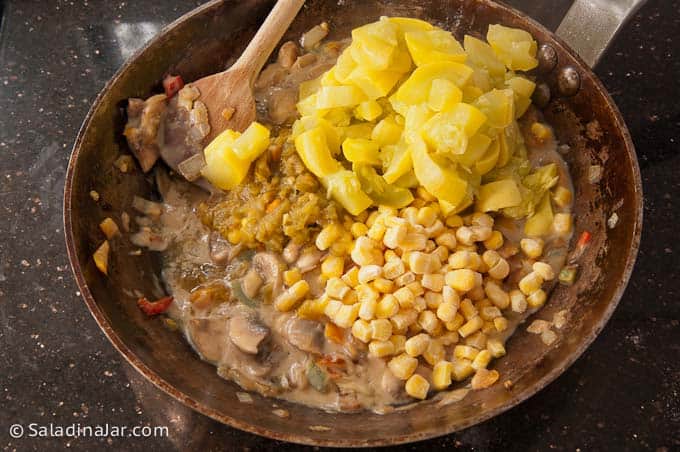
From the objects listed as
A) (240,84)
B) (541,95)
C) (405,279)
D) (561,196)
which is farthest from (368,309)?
(541,95)

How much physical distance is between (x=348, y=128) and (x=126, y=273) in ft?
2.78

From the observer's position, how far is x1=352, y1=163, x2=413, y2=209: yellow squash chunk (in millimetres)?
2139

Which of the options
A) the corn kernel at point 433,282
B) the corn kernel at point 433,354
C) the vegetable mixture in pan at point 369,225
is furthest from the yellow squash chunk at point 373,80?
the corn kernel at point 433,354

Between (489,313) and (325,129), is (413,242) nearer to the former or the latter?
(489,313)

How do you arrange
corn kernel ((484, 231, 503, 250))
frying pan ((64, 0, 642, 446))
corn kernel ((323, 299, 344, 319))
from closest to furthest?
frying pan ((64, 0, 642, 446)), corn kernel ((323, 299, 344, 319)), corn kernel ((484, 231, 503, 250))

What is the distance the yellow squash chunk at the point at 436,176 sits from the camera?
2012 mm

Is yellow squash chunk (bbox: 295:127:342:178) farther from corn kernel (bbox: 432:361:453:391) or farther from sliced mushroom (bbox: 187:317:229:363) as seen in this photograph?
corn kernel (bbox: 432:361:453:391)

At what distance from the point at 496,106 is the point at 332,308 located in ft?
2.64

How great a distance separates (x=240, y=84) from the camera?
2.29 metres

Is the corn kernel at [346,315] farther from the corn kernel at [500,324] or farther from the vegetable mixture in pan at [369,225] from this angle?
the corn kernel at [500,324]

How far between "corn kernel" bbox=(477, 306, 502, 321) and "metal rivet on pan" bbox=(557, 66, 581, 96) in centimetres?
Result: 79

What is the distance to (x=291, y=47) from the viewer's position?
2545 millimetres

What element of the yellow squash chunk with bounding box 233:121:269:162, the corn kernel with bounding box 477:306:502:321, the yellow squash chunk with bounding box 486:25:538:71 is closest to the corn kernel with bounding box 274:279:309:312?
the yellow squash chunk with bounding box 233:121:269:162

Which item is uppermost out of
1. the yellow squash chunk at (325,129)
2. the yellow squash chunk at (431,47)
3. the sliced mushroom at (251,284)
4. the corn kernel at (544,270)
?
the yellow squash chunk at (431,47)
